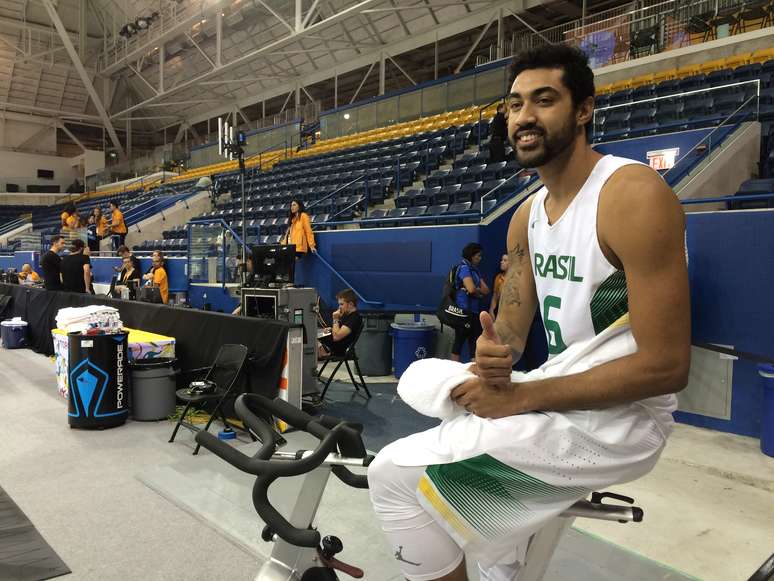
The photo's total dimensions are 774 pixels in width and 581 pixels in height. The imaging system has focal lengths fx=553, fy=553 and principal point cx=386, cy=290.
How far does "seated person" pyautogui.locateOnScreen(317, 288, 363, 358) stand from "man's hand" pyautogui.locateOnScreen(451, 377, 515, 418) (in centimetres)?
459

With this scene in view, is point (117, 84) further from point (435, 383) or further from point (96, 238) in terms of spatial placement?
point (435, 383)

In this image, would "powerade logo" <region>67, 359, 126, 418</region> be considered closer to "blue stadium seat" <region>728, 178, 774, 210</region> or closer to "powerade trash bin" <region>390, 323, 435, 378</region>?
"powerade trash bin" <region>390, 323, 435, 378</region>

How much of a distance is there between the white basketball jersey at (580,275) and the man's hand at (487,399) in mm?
242

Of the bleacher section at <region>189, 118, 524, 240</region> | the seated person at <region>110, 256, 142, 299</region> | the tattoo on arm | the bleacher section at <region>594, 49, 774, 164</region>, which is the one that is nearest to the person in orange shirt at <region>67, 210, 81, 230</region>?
the bleacher section at <region>189, 118, 524, 240</region>

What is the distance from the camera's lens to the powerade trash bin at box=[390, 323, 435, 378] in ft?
20.7

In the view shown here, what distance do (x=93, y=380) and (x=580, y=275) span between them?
4438mm

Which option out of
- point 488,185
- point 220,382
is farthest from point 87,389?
point 488,185

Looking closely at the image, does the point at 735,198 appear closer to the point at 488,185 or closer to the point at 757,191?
the point at 757,191

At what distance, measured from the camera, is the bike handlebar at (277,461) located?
36.5 inches

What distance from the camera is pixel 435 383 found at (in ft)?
3.45

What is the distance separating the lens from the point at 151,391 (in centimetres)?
481

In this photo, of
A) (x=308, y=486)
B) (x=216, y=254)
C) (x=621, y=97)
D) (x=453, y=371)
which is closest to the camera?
(x=453, y=371)

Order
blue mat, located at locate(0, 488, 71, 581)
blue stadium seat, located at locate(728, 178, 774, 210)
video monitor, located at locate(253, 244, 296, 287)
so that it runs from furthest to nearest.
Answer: video monitor, located at locate(253, 244, 296, 287) < blue stadium seat, located at locate(728, 178, 774, 210) < blue mat, located at locate(0, 488, 71, 581)

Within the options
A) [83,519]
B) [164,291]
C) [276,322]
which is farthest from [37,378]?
[83,519]
